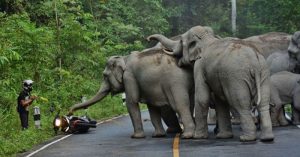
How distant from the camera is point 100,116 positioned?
29609 mm

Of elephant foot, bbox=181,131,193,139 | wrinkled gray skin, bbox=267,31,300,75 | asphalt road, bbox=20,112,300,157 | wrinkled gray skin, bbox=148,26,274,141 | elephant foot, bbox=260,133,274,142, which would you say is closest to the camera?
asphalt road, bbox=20,112,300,157

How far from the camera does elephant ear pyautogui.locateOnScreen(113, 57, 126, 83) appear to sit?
19.8 meters

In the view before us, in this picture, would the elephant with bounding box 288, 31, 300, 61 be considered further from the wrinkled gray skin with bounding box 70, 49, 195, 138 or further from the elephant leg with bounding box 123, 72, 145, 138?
the elephant leg with bounding box 123, 72, 145, 138

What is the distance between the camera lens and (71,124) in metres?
20.8

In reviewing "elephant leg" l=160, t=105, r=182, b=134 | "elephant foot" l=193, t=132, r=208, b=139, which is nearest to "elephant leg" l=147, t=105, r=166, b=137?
"elephant leg" l=160, t=105, r=182, b=134

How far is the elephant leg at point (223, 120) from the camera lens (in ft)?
55.9

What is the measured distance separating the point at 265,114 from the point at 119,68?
18.5 ft

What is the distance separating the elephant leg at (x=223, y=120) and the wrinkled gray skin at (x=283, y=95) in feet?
9.92

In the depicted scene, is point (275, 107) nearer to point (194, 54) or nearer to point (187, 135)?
point (194, 54)

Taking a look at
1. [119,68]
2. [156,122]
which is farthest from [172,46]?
[156,122]

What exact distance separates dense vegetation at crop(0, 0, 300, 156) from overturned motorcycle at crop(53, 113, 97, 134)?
1.33 ft

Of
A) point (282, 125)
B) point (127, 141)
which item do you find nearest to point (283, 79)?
point (282, 125)

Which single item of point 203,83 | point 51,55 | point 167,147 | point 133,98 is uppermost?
point 51,55

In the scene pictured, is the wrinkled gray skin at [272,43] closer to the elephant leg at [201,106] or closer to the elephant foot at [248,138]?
the elephant leg at [201,106]
